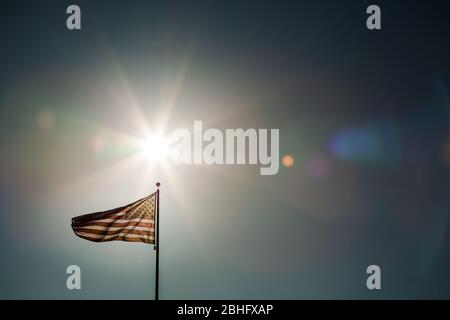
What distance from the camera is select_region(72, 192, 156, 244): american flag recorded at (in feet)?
44.2

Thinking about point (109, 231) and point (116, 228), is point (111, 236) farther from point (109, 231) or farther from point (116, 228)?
point (116, 228)

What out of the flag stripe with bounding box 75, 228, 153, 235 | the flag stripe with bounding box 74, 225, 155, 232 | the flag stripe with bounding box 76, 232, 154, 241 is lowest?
the flag stripe with bounding box 76, 232, 154, 241

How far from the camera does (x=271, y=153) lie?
20.0 metres

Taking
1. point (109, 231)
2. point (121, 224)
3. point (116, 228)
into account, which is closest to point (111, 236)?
point (109, 231)

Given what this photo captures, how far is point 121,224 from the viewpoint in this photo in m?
13.6

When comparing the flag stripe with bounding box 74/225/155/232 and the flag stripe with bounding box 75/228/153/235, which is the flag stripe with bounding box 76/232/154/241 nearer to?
the flag stripe with bounding box 75/228/153/235

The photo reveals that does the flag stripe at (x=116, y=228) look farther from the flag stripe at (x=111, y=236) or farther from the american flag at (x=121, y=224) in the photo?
the flag stripe at (x=111, y=236)

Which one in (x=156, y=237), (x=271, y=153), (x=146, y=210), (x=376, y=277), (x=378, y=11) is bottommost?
(x=376, y=277)

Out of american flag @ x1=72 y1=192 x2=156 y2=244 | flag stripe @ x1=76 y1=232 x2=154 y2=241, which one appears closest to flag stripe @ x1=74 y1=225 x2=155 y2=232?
american flag @ x1=72 y1=192 x2=156 y2=244

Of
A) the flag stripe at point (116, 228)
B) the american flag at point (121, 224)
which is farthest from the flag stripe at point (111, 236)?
the flag stripe at point (116, 228)
